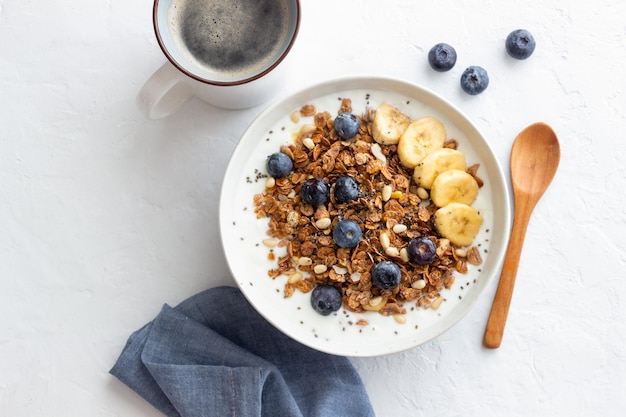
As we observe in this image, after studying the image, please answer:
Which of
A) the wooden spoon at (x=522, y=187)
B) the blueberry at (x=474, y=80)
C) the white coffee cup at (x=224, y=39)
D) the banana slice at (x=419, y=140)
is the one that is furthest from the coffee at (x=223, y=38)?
the wooden spoon at (x=522, y=187)

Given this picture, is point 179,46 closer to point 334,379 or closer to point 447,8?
point 447,8

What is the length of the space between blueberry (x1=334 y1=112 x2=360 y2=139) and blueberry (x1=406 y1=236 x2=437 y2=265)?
0.21 metres

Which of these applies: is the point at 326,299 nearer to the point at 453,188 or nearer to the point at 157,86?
the point at 453,188

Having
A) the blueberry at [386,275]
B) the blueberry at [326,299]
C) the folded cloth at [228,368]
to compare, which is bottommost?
the folded cloth at [228,368]

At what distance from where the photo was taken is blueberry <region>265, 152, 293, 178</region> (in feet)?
3.37

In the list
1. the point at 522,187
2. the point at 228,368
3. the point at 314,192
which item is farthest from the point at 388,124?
the point at 228,368

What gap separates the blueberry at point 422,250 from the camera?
3.30 feet

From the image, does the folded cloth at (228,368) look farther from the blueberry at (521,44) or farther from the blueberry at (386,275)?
the blueberry at (521,44)

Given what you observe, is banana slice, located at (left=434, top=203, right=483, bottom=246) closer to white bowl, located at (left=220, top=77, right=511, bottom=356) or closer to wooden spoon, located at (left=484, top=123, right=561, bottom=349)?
white bowl, located at (left=220, top=77, right=511, bottom=356)

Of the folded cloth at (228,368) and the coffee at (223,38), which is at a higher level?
the coffee at (223,38)

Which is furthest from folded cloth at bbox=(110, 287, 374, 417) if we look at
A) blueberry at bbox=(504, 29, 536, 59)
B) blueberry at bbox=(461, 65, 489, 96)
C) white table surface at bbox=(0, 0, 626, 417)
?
blueberry at bbox=(504, 29, 536, 59)

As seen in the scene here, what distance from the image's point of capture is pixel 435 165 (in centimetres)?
103

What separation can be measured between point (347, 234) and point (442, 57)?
403mm

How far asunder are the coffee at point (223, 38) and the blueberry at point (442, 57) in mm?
296
